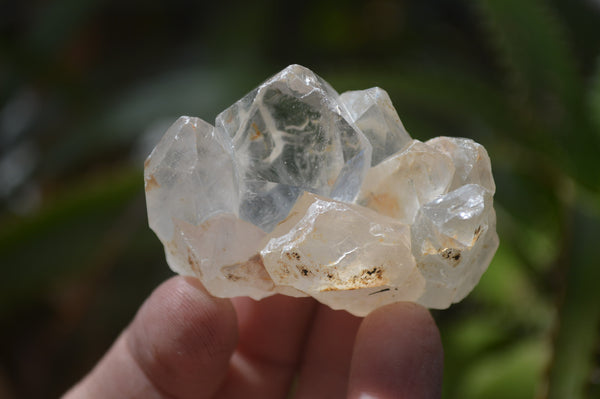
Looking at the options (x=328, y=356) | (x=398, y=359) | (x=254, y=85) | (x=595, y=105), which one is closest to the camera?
(x=398, y=359)

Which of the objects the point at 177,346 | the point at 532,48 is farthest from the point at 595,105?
the point at 177,346

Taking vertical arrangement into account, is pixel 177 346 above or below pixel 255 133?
below

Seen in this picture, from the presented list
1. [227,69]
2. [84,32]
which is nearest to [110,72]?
[84,32]

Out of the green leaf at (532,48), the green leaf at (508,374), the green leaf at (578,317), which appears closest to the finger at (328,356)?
the green leaf at (578,317)

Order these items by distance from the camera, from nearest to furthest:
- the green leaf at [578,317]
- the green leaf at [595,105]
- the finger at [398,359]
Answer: the finger at [398,359], the green leaf at [578,317], the green leaf at [595,105]

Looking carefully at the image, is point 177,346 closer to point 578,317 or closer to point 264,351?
point 264,351

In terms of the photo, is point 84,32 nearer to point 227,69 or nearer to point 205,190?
point 227,69

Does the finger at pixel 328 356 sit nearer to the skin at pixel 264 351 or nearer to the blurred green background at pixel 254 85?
the skin at pixel 264 351
